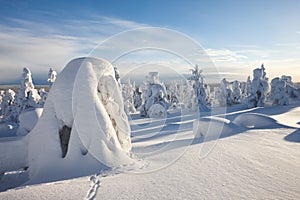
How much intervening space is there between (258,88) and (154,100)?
68.4 feet

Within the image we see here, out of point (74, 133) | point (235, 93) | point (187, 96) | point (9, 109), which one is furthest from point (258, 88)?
point (9, 109)

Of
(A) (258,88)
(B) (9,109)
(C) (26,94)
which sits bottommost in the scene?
(B) (9,109)

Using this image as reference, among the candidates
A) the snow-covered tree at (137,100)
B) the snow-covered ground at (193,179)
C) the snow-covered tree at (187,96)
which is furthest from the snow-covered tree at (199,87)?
the snow-covered ground at (193,179)

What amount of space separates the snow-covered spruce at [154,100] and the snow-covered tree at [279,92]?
2192 centimetres

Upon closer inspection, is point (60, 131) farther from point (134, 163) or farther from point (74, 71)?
point (134, 163)

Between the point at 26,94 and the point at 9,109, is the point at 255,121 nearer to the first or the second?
the point at 26,94

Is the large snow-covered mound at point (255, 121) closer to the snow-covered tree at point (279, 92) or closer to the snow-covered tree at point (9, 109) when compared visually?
the snow-covered tree at point (279, 92)

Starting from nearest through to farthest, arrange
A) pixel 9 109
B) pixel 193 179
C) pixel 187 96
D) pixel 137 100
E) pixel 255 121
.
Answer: pixel 193 179 < pixel 255 121 < pixel 9 109 < pixel 187 96 < pixel 137 100

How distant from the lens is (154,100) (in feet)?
106

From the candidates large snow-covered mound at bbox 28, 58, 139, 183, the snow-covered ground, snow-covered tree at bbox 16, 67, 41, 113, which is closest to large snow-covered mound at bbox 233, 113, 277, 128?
the snow-covered ground

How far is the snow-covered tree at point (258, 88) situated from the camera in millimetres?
38438

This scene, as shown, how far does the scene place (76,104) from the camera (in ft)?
24.0

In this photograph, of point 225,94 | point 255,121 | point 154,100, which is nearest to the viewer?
point 255,121

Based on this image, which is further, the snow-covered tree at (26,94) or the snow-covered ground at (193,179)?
the snow-covered tree at (26,94)
